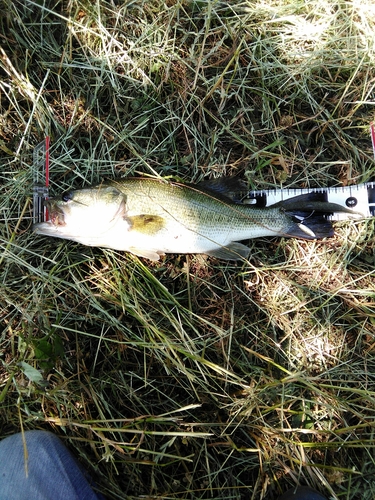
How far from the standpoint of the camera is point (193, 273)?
3.06m

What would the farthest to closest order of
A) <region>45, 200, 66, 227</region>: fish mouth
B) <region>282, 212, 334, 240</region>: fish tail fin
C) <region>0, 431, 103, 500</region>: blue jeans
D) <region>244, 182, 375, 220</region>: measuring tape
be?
<region>244, 182, 375, 220</region>: measuring tape < <region>282, 212, 334, 240</region>: fish tail fin < <region>45, 200, 66, 227</region>: fish mouth < <region>0, 431, 103, 500</region>: blue jeans

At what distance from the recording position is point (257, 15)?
3.28 meters

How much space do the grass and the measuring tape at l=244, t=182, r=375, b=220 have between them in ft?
0.28

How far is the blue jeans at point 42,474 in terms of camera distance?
2.62m

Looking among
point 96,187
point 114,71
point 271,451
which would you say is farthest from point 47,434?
point 114,71

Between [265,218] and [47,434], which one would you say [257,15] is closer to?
[265,218]

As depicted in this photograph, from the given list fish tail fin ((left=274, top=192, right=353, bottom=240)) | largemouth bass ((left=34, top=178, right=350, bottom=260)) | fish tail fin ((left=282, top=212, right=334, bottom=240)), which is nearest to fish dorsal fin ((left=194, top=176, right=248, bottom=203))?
largemouth bass ((left=34, top=178, right=350, bottom=260))

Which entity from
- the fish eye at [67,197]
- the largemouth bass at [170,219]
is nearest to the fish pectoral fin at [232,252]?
the largemouth bass at [170,219]

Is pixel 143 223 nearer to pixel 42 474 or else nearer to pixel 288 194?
pixel 288 194

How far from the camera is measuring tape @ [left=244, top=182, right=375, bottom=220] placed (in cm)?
313

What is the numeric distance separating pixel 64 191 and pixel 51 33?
4.47 ft

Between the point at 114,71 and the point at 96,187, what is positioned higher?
the point at 114,71

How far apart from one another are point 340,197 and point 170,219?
4.70 feet

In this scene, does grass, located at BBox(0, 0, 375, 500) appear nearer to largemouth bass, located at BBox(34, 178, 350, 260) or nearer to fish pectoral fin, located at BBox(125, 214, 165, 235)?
largemouth bass, located at BBox(34, 178, 350, 260)
